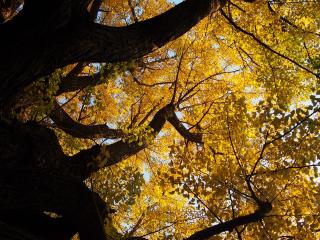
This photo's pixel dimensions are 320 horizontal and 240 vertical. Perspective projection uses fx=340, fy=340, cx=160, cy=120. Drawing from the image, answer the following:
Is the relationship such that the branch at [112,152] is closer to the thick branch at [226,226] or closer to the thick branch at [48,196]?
the thick branch at [48,196]

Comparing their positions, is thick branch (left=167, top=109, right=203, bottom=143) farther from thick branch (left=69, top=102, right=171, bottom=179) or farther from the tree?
thick branch (left=69, top=102, right=171, bottom=179)

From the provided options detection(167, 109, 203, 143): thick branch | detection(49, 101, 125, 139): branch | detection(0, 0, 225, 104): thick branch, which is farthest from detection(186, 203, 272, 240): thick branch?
detection(167, 109, 203, 143): thick branch

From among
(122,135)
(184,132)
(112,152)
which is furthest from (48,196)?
(184,132)

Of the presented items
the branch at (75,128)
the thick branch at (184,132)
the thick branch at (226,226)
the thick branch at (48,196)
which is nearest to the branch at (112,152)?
the thick branch at (184,132)

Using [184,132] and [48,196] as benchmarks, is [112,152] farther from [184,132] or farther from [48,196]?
[48,196]

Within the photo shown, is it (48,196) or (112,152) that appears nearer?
(48,196)

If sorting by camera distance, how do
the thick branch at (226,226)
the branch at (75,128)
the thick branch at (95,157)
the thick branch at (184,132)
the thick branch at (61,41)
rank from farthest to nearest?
the thick branch at (184,132) → the branch at (75,128) → the thick branch at (95,157) → the thick branch at (61,41) → the thick branch at (226,226)

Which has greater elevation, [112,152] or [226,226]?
[112,152]

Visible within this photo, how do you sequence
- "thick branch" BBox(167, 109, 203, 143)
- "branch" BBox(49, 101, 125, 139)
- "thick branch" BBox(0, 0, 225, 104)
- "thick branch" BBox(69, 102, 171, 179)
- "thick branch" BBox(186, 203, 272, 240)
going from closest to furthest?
"thick branch" BBox(186, 203, 272, 240) → "thick branch" BBox(0, 0, 225, 104) → "thick branch" BBox(69, 102, 171, 179) → "branch" BBox(49, 101, 125, 139) → "thick branch" BBox(167, 109, 203, 143)

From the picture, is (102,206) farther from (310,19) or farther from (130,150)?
(310,19)

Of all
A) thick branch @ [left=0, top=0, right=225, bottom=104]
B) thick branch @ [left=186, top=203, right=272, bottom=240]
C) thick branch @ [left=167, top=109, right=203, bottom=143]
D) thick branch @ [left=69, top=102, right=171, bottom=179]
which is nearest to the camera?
thick branch @ [left=186, top=203, right=272, bottom=240]

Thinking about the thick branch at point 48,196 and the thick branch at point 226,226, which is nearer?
the thick branch at point 226,226

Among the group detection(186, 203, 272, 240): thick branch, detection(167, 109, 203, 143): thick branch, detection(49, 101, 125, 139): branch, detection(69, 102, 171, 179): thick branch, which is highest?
detection(167, 109, 203, 143): thick branch

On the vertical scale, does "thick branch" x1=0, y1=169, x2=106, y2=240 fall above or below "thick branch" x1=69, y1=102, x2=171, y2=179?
below
